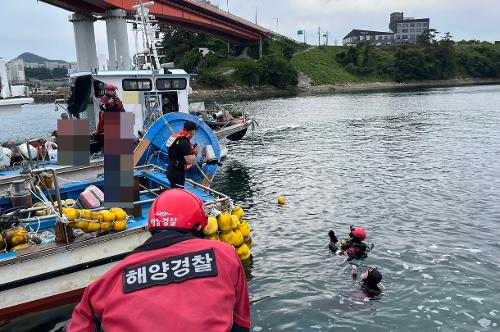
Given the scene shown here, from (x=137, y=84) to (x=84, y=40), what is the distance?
29.8 metres

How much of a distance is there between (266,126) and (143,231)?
33705 millimetres

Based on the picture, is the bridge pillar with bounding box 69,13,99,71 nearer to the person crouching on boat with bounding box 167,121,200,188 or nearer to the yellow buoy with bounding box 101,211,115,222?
the person crouching on boat with bounding box 167,121,200,188

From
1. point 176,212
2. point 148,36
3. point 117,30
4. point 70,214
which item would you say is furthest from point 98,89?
point 117,30

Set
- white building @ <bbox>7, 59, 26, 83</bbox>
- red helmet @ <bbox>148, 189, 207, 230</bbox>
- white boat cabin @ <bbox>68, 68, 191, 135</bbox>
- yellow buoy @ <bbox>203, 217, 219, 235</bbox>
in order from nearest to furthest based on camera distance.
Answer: red helmet @ <bbox>148, 189, 207, 230</bbox> < yellow buoy @ <bbox>203, 217, 219, 235</bbox> < white building @ <bbox>7, 59, 26, 83</bbox> < white boat cabin @ <bbox>68, 68, 191, 135</bbox>

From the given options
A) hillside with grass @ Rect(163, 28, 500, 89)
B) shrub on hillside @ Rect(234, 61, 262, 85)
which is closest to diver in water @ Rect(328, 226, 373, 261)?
hillside with grass @ Rect(163, 28, 500, 89)

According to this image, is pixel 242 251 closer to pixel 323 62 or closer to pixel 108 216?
pixel 108 216

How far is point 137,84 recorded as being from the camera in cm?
1747

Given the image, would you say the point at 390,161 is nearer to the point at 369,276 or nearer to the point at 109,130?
the point at 369,276

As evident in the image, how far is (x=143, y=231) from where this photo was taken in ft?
29.3

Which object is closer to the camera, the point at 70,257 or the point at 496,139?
the point at 70,257

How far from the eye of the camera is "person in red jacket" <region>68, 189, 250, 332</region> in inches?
104

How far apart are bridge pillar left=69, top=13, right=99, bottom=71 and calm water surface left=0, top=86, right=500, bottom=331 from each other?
20.8 meters

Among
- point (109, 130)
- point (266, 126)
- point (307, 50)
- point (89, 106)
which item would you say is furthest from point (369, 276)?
point (307, 50)

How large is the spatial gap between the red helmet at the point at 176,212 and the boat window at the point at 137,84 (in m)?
15.0
